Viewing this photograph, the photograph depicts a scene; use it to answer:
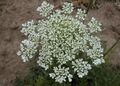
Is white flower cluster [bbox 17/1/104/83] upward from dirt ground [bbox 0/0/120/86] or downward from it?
upward

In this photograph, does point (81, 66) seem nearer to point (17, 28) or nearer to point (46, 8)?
point (46, 8)

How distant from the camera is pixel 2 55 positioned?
5434 millimetres

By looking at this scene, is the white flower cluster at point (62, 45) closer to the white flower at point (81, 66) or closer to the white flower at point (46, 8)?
the white flower at point (81, 66)

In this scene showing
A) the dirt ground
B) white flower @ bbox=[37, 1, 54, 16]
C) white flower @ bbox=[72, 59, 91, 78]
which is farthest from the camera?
the dirt ground

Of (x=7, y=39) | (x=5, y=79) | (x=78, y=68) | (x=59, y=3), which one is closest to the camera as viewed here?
(x=78, y=68)

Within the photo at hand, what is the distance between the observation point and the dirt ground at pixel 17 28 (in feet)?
17.3

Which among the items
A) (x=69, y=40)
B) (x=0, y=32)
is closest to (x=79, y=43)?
(x=69, y=40)

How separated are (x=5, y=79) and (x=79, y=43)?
163 cm

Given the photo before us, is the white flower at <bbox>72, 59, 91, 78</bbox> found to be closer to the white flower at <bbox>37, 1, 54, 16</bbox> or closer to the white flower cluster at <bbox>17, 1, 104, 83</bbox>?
the white flower cluster at <bbox>17, 1, 104, 83</bbox>

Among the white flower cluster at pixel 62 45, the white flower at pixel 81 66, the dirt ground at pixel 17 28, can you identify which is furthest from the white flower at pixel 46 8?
the dirt ground at pixel 17 28

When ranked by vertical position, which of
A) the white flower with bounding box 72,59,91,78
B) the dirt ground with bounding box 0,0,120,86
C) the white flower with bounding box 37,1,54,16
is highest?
the white flower with bounding box 37,1,54,16

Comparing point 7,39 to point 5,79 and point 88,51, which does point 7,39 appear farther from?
point 88,51

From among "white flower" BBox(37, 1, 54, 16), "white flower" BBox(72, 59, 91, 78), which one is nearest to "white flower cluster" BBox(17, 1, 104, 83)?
"white flower" BBox(72, 59, 91, 78)

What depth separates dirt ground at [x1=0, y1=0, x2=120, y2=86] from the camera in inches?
208
